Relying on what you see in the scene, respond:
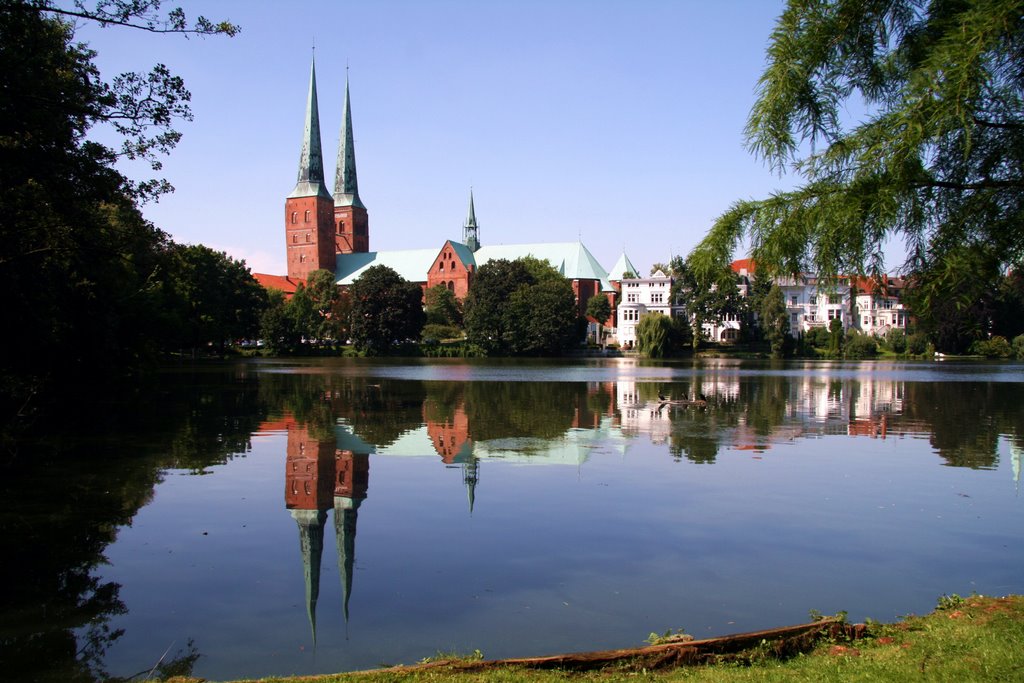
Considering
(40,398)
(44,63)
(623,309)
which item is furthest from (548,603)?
(623,309)

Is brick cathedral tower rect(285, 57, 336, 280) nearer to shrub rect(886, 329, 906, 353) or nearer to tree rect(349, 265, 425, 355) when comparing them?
tree rect(349, 265, 425, 355)

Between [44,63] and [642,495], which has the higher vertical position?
[44,63]

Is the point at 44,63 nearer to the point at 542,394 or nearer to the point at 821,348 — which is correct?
the point at 542,394

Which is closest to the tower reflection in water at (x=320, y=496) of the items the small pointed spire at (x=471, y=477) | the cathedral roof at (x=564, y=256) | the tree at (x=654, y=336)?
the small pointed spire at (x=471, y=477)

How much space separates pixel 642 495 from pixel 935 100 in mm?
8422

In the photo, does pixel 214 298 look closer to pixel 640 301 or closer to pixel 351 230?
pixel 351 230

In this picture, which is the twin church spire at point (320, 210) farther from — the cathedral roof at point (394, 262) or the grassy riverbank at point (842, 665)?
the grassy riverbank at point (842, 665)

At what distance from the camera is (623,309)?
107562mm

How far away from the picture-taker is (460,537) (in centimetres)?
913

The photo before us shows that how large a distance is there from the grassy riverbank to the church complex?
105m

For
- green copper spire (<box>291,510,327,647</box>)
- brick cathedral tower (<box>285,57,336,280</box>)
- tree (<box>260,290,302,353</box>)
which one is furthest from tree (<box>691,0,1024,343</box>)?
brick cathedral tower (<box>285,57,336,280</box>)

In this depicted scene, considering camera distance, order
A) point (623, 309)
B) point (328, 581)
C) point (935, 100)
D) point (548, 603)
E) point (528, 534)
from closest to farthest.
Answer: point (935, 100), point (548, 603), point (328, 581), point (528, 534), point (623, 309)

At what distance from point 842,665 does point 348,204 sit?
122m

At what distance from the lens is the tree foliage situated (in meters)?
85.2
